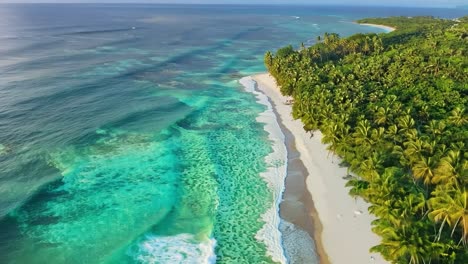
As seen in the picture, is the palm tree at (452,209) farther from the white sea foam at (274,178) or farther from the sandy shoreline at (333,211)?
the white sea foam at (274,178)

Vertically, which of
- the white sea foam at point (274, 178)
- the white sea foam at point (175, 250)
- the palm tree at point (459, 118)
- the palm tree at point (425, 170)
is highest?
the palm tree at point (459, 118)

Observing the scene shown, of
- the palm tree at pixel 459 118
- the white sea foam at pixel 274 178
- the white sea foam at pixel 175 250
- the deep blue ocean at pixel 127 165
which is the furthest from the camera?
the palm tree at pixel 459 118

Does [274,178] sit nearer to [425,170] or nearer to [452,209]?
[425,170]

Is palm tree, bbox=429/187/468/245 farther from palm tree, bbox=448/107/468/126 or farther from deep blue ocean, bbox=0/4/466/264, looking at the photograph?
palm tree, bbox=448/107/468/126

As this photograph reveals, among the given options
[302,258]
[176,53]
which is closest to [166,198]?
[302,258]

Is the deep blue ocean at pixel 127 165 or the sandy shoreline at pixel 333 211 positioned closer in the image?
the sandy shoreline at pixel 333 211

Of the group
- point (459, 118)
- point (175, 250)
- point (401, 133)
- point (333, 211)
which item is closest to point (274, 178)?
point (333, 211)

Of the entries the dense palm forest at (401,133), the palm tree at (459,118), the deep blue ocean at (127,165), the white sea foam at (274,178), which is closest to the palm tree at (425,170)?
the dense palm forest at (401,133)
